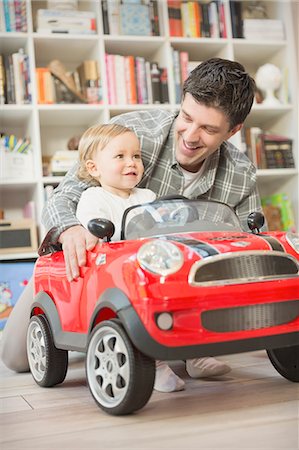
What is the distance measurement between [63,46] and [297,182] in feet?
5.42

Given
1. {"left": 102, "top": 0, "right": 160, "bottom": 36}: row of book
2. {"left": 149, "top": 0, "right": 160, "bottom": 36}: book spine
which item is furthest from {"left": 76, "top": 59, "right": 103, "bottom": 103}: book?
{"left": 149, "top": 0, "right": 160, "bottom": 36}: book spine

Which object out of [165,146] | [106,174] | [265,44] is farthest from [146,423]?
[265,44]

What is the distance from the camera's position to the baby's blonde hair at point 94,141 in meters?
1.54

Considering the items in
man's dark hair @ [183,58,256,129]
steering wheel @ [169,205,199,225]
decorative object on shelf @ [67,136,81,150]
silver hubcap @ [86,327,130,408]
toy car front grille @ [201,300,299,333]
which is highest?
decorative object on shelf @ [67,136,81,150]

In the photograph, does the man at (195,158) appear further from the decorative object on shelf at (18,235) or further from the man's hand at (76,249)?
the decorative object on shelf at (18,235)

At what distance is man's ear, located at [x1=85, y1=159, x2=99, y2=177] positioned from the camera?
156cm

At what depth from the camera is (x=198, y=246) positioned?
110 cm

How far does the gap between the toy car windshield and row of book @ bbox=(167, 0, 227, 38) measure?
107 inches

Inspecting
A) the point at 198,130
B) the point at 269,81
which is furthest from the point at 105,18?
the point at 198,130

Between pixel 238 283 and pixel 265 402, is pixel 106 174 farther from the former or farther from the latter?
pixel 265 402

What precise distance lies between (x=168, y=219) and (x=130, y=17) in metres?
2.75

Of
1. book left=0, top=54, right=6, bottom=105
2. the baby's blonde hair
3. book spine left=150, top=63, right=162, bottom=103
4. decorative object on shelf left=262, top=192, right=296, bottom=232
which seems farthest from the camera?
decorative object on shelf left=262, top=192, right=296, bottom=232

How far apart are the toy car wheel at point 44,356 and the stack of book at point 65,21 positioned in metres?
2.48

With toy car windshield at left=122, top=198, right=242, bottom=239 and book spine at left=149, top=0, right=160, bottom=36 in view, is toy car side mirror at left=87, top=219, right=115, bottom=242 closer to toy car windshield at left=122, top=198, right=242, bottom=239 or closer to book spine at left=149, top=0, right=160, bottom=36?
toy car windshield at left=122, top=198, right=242, bottom=239
